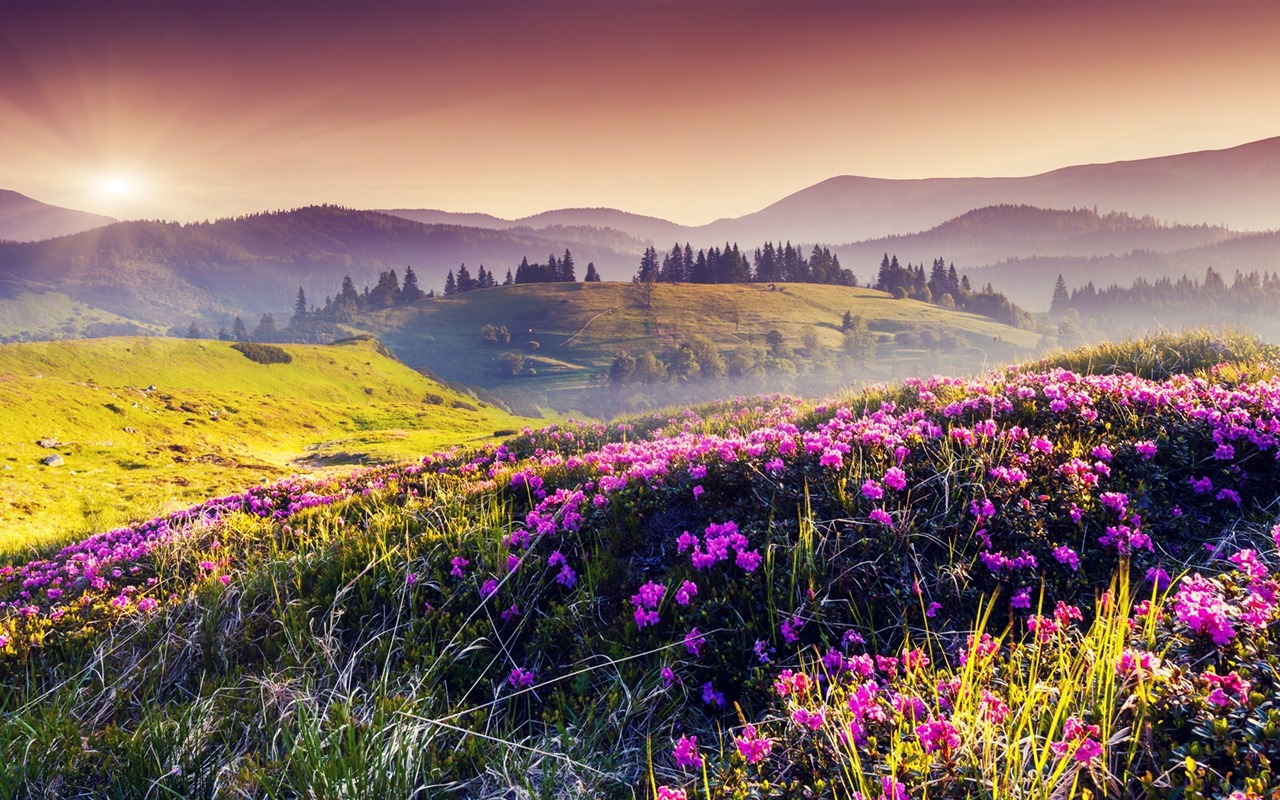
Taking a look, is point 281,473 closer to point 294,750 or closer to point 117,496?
point 117,496

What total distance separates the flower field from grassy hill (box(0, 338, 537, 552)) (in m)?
8.82

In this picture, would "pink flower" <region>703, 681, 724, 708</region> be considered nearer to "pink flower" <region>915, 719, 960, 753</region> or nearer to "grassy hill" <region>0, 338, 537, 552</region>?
"pink flower" <region>915, 719, 960, 753</region>

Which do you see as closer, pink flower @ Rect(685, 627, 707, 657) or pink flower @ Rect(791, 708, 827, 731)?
pink flower @ Rect(791, 708, 827, 731)

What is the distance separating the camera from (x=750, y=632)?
13.0 feet

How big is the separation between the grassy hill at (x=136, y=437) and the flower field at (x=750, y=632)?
28.9ft

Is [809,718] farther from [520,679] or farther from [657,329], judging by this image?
[657,329]

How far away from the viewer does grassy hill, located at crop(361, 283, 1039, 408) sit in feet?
502

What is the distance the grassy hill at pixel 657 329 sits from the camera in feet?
502

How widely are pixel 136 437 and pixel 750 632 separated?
29390mm

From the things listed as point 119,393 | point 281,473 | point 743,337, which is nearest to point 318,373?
point 119,393

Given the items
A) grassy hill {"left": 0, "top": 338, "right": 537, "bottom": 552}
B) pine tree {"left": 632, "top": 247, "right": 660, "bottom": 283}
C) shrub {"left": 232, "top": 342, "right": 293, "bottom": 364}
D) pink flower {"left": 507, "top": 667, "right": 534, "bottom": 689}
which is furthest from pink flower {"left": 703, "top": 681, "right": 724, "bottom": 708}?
pine tree {"left": 632, "top": 247, "right": 660, "bottom": 283}

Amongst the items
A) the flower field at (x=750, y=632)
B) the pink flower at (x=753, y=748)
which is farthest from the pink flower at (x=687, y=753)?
the pink flower at (x=753, y=748)

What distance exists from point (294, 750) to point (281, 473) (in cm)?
1921

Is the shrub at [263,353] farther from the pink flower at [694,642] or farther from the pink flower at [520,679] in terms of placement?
the pink flower at [694,642]
